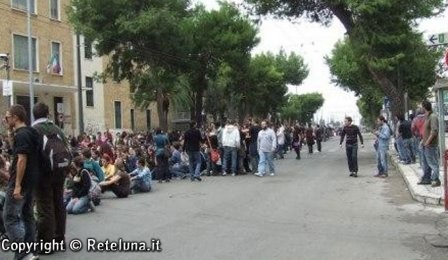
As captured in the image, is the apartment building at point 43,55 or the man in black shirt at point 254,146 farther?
the apartment building at point 43,55

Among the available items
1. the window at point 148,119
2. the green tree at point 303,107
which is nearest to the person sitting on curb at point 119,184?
the window at point 148,119

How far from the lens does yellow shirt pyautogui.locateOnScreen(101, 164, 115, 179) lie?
15.1 m

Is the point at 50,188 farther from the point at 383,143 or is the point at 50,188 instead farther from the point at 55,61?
the point at 55,61

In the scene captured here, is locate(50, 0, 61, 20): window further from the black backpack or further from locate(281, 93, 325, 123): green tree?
A: locate(281, 93, 325, 123): green tree

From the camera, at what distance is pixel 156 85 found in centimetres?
3281

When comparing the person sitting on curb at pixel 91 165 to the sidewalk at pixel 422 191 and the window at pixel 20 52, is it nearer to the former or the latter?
the sidewalk at pixel 422 191

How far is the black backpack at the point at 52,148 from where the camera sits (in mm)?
7582

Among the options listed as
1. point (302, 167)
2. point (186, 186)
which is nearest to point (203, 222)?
point (186, 186)

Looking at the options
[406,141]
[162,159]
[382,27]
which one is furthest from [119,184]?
[382,27]

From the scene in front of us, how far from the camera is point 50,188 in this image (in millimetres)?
7828

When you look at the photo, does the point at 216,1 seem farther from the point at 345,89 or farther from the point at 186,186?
the point at 186,186

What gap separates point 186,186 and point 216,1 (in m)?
24.8

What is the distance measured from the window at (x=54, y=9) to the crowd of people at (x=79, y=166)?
13578mm

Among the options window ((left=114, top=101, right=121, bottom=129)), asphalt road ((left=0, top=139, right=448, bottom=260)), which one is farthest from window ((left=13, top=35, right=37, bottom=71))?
asphalt road ((left=0, top=139, right=448, bottom=260))
